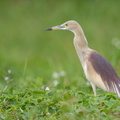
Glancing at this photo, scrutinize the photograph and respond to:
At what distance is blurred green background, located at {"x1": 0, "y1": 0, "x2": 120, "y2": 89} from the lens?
11606 millimetres

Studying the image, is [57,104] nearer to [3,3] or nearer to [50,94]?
[50,94]

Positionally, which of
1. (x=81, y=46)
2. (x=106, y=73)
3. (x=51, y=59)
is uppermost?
(x=51, y=59)

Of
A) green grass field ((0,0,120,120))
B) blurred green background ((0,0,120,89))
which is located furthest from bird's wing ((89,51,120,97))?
blurred green background ((0,0,120,89))

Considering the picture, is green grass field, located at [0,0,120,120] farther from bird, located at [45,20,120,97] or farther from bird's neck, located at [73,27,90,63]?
bird's neck, located at [73,27,90,63]

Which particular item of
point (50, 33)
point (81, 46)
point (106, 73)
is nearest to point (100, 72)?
point (106, 73)

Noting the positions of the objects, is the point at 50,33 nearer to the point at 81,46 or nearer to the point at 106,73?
the point at 81,46

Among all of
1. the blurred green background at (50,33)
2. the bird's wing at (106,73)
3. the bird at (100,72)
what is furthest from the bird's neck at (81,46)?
the blurred green background at (50,33)

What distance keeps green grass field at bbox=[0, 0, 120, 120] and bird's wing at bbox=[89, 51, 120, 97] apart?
0.82ft

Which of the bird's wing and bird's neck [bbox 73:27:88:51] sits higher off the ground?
bird's neck [bbox 73:27:88:51]

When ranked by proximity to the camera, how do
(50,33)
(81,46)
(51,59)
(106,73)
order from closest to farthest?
(106,73)
(81,46)
(51,59)
(50,33)

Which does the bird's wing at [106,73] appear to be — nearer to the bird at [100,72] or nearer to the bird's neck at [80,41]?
the bird at [100,72]

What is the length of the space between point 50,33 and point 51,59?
134 inches

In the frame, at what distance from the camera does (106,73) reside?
6.43 metres

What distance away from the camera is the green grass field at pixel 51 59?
18.4ft
